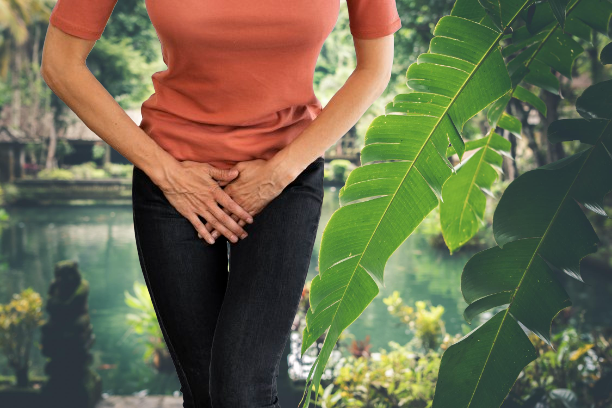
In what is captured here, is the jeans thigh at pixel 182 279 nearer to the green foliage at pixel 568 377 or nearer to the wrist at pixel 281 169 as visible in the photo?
the wrist at pixel 281 169

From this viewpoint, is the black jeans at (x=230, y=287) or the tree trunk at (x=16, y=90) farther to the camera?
the tree trunk at (x=16, y=90)

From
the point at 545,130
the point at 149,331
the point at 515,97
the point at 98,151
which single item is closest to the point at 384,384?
the point at 149,331

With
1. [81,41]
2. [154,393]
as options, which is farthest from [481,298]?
[154,393]

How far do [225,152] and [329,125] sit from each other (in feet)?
0.50

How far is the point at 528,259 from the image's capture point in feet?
2.67

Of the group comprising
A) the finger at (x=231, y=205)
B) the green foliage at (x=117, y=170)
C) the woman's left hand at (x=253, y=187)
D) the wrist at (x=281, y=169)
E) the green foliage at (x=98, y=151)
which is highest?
the wrist at (x=281, y=169)

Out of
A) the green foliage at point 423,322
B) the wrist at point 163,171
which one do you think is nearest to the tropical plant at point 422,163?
the wrist at point 163,171

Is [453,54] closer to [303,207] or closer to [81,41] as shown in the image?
[303,207]

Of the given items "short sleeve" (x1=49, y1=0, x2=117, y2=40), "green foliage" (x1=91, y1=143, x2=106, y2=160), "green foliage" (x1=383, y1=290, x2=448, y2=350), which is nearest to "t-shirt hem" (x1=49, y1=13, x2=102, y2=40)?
"short sleeve" (x1=49, y1=0, x2=117, y2=40)

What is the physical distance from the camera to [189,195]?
934 mm

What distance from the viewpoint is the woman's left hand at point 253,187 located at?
0.92 meters

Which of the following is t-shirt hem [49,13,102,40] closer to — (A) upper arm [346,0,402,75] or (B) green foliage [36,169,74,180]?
(A) upper arm [346,0,402,75]

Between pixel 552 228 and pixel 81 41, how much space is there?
0.68 metres

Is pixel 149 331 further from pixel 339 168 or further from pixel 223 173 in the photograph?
pixel 223 173
